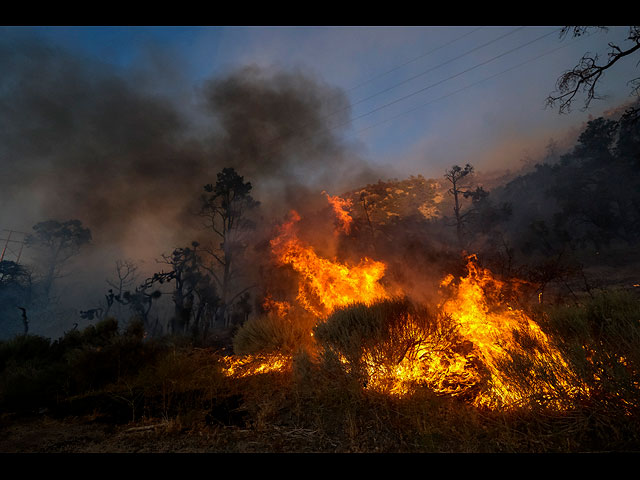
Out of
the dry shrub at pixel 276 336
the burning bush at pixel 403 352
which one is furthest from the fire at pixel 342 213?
the burning bush at pixel 403 352

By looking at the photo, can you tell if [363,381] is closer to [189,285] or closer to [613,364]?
[613,364]

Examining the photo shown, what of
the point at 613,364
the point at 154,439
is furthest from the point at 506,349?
the point at 154,439

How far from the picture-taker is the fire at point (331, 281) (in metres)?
12.2

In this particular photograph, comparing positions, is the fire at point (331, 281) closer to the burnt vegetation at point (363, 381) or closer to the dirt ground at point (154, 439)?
the burnt vegetation at point (363, 381)

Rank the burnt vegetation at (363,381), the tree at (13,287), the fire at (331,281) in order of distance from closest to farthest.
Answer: the burnt vegetation at (363,381), the fire at (331,281), the tree at (13,287)

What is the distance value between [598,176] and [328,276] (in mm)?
46616

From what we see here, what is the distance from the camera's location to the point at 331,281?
13273 mm

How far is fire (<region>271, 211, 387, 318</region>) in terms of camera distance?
12.2m

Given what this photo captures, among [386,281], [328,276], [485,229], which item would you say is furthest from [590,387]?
[485,229]

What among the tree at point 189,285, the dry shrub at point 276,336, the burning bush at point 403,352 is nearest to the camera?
the burning bush at point 403,352

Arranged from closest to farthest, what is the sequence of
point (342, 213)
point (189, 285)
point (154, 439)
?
point (154, 439)
point (342, 213)
point (189, 285)

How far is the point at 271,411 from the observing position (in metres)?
5.86

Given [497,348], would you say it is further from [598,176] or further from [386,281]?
[598,176]

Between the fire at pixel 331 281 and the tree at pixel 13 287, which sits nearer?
the fire at pixel 331 281
